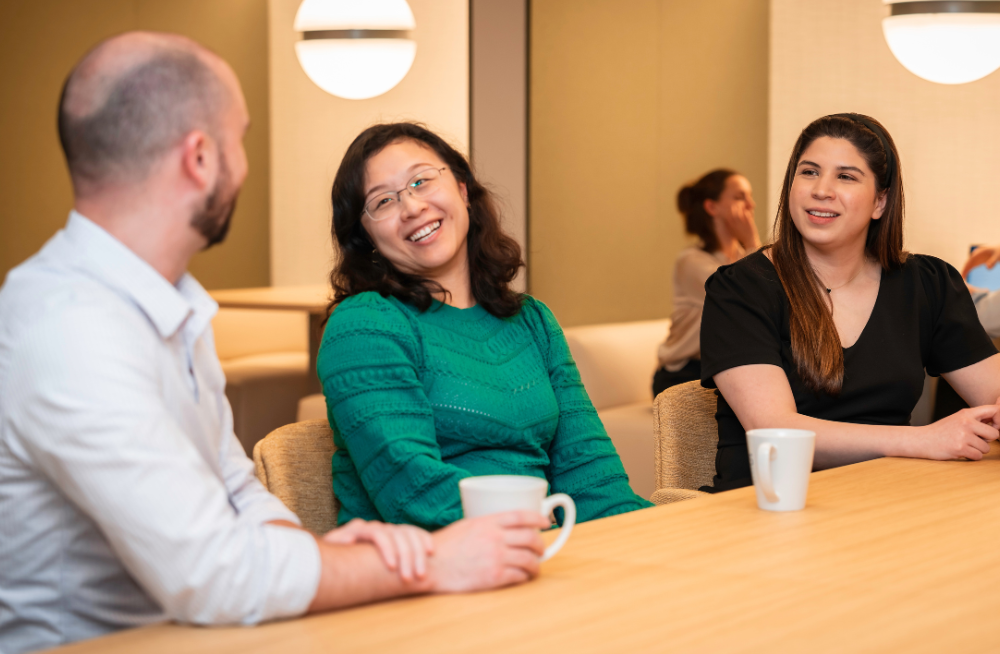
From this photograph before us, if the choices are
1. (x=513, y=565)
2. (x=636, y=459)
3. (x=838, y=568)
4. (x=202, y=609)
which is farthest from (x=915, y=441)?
→ (x=636, y=459)

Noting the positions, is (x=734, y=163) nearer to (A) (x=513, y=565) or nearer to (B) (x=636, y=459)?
(B) (x=636, y=459)

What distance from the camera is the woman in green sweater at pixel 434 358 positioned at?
1491 millimetres

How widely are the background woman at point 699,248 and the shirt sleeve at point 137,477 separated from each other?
3064 millimetres

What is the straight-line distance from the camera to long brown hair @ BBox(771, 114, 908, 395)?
191 centimetres

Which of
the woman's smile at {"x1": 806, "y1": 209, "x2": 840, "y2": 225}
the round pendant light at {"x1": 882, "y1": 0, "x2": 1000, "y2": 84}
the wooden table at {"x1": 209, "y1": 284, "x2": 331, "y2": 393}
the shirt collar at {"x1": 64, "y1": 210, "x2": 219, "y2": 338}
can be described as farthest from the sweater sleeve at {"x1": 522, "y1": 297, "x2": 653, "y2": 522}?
the round pendant light at {"x1": 882, "y1": 0, "x2": 1000, "y2": 84}

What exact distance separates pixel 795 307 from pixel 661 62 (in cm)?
310

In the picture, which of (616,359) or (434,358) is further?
(616,359)

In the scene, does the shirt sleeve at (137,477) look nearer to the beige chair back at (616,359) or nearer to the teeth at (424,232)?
the teeth at (424,232)

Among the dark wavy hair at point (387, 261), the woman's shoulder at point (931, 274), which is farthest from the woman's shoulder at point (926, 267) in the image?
the dark wavy hair at point (387, 261)

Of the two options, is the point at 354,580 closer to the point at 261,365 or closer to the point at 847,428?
the point at 847,428

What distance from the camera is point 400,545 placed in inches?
38.8

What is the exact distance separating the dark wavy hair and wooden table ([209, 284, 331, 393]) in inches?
50.9

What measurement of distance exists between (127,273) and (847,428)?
1270 millimetres

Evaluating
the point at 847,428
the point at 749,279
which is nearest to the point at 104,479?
the point at 847,428
